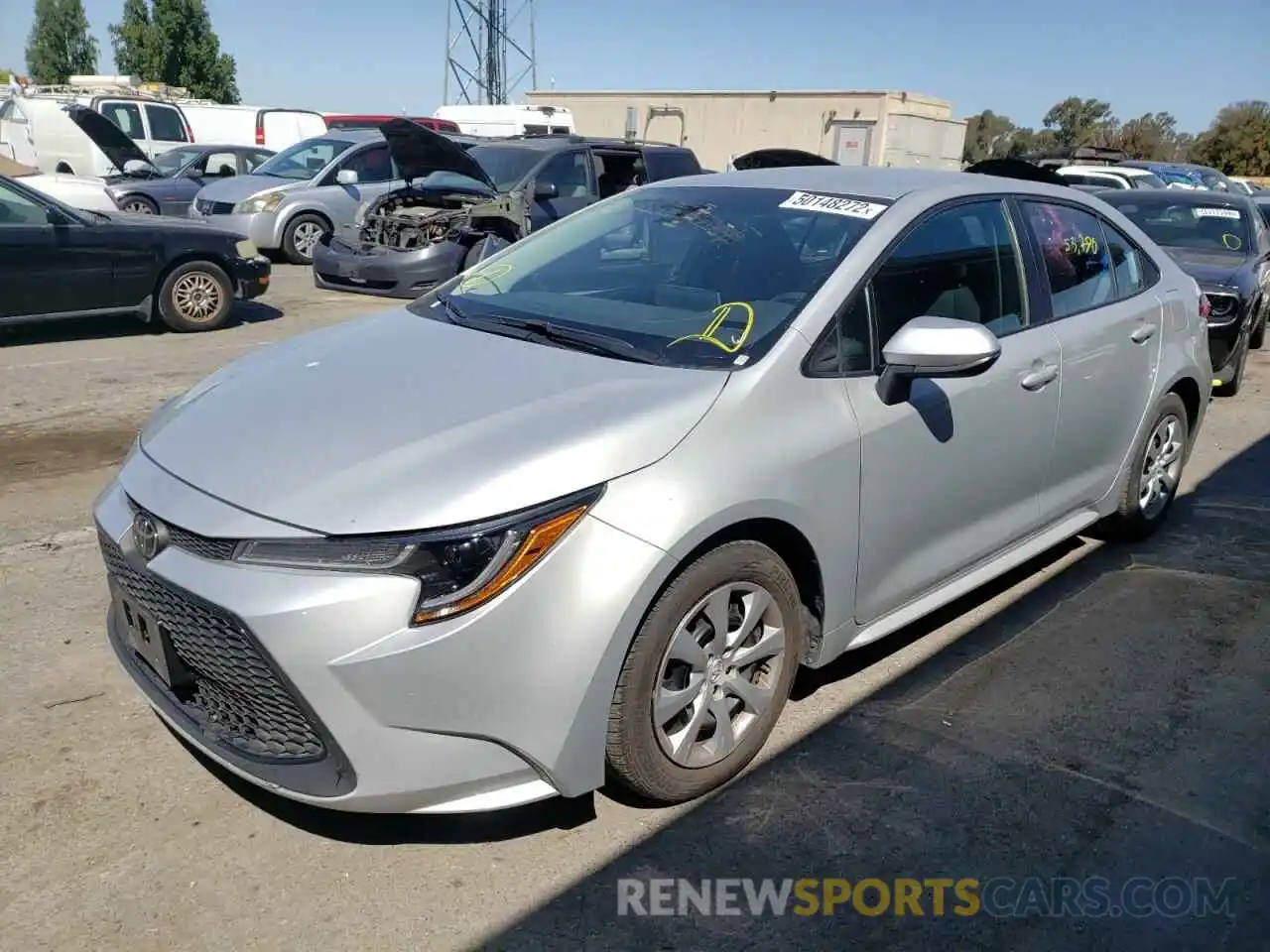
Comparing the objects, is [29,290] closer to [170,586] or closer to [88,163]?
[170,586]

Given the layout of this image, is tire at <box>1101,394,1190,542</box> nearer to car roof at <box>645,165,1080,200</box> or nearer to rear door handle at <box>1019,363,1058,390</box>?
rear door handle at <box>1019,363,1058,390</box>

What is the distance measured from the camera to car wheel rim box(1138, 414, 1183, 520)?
15.7ft

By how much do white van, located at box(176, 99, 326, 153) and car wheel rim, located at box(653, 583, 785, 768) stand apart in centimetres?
2068

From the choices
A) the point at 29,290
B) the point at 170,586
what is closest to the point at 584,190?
the point at 29,290

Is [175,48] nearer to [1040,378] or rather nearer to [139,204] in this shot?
[139,204]

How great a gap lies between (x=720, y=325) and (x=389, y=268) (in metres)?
8.02

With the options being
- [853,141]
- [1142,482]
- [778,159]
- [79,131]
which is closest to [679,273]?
[1142,482]

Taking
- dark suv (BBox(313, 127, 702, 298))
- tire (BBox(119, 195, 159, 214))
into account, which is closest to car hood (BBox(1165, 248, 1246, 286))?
dark suv (BBox(313, 127, 702, 298))

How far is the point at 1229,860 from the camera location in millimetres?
2730

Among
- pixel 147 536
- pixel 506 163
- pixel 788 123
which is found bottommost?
pixel 147 536

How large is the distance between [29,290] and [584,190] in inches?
229

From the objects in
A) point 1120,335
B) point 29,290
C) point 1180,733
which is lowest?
point 1180,733

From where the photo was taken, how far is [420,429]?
258 cm

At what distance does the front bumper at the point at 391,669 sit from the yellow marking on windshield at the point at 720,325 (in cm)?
78
